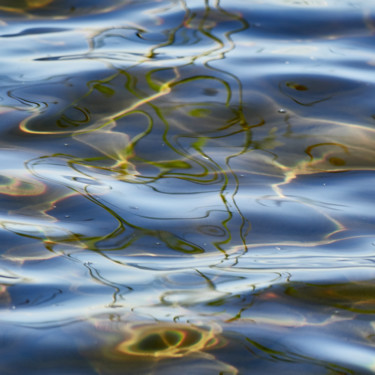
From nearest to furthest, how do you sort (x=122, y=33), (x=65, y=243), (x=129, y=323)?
1. (x=129, y=323)
2. (x=65, y=243)
3. (x=122, y=33)

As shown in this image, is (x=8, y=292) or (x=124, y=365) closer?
(x=124, y=365)

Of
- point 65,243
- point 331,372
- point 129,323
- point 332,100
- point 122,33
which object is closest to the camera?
point 331,372

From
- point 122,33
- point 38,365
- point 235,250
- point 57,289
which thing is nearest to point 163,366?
point 38,365

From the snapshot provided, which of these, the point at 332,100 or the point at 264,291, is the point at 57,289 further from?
the point at 332,100

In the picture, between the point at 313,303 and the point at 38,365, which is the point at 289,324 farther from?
the point at 38,365

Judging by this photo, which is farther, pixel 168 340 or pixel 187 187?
pixel 187 187

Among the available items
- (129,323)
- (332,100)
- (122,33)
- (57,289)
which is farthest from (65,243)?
(122,33)
